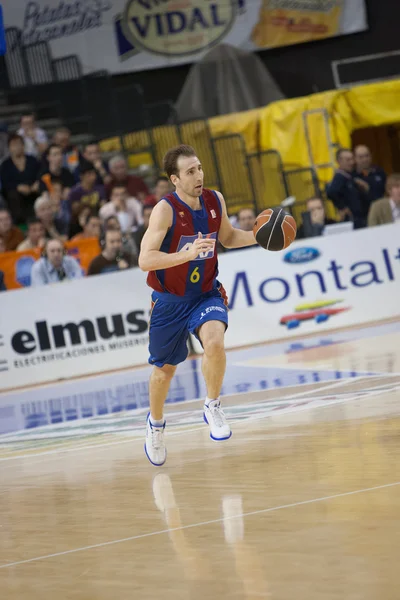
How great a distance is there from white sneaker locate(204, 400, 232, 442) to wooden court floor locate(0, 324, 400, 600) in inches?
5.1

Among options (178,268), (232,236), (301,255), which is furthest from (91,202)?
(178,268)

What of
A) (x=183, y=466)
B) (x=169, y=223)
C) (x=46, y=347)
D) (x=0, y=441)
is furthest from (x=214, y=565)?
(x=46, y=347)

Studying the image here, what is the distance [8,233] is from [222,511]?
37.1 feet

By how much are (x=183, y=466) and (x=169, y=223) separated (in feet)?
5.18

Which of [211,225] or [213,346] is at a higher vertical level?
[211,225]

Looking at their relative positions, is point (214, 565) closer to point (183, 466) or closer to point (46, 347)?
point (183, 466)

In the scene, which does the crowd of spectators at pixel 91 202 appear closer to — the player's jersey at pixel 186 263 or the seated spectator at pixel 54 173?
the seated spectator at pixel 54 173

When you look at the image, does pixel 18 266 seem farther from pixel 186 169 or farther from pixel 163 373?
pixel 186 169

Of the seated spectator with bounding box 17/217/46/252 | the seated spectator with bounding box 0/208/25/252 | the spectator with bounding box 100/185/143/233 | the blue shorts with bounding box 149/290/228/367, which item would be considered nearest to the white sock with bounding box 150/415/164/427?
the blue shorts with bounding box 149/290/228/367

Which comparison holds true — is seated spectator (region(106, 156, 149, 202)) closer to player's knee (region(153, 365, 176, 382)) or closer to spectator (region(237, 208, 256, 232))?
spectator (region(237, 208, 256, 232))

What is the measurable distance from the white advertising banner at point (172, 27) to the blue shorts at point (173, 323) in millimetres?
15166

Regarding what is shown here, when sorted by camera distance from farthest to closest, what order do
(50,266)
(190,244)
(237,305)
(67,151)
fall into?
(67,151), (237,305), (50,266), (190,244)

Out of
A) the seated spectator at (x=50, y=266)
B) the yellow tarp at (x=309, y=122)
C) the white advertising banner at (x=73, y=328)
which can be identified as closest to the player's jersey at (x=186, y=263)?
the white advertising banner at (x=73, y=328)

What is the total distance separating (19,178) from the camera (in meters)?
17.5
